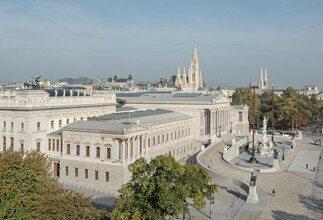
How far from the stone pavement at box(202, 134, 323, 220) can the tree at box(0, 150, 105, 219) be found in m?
17.7

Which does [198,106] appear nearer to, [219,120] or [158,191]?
[219,120]

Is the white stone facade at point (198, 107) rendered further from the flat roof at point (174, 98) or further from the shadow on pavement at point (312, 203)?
the shadow on pavement at point (312, 203)

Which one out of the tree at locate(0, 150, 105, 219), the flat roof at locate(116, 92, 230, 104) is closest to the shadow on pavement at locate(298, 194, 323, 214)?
the tree at locate(0, 150, 105, 219)

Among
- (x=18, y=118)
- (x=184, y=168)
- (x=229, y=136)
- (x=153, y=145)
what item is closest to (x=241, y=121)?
(x=229, y=136)

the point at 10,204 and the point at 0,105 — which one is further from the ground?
the point at 0,105

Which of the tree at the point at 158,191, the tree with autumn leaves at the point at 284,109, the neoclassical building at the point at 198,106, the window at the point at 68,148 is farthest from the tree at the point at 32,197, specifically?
the tree with autumn leaves at the point at 284,109

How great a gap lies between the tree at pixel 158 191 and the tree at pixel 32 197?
3.26 metres

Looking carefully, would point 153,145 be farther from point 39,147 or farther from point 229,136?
point 229,136

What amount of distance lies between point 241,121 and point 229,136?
22.7m

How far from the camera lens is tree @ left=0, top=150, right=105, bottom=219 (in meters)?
31.7

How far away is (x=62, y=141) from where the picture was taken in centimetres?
5891

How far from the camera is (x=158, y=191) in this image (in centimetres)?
3125

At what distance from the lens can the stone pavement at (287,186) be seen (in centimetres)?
4294

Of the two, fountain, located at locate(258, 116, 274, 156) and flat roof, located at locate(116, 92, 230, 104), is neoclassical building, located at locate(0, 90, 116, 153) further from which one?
fountain, located at locate(258, 116, 274, 156)
